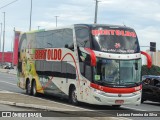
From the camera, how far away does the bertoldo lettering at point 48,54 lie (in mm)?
22188

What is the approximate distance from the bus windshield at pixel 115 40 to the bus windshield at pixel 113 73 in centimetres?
56

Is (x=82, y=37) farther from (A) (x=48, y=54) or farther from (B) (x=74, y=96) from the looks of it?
(A) (x=48, y=54)

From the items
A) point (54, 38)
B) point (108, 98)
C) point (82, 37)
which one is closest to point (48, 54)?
point (54, 38)

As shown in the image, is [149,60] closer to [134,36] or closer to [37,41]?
[134,36]

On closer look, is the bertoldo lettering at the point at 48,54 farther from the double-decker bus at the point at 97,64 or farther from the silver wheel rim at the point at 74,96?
the silver wheel rim at the point at 74,96

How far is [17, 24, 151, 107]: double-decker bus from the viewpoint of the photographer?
61.4 feet

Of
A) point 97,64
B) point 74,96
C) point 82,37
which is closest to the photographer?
point 97,64

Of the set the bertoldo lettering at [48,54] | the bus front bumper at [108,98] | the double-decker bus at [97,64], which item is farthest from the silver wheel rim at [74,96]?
the bertoldo lettering at [48,54]

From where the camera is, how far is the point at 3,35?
10906cm

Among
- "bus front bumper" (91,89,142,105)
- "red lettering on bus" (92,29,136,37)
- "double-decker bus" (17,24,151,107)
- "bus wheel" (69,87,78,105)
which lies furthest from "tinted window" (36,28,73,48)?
"bus front bumper" (91,89,142,105)

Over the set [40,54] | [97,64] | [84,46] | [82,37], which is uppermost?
[82,37]

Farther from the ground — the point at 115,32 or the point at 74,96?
the point at 115,32

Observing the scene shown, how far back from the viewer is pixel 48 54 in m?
23.4

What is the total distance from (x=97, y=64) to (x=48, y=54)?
523 centimetres
